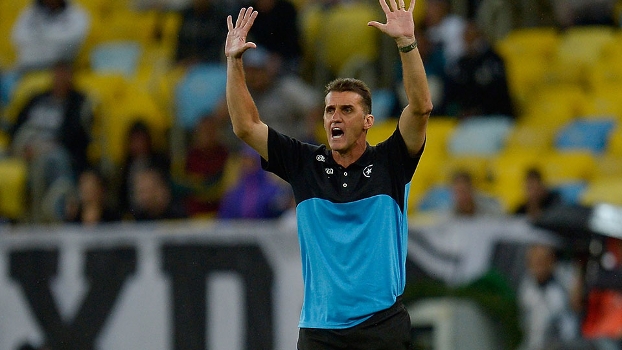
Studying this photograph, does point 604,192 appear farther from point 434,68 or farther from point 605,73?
point 434,68

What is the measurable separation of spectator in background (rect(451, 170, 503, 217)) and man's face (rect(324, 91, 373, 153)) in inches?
171

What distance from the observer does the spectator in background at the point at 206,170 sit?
11.8m

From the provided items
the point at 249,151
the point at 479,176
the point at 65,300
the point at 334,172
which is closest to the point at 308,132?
the point at 249,151

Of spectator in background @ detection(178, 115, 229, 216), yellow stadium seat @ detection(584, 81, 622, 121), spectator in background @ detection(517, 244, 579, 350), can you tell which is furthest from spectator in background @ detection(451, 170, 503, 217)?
spectator in background @ detection(178, 115, 229, 216)

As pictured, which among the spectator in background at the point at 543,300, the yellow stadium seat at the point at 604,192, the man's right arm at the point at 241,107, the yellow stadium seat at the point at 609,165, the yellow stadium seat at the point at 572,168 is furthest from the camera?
the yellow stadium seat at the point at 572,168

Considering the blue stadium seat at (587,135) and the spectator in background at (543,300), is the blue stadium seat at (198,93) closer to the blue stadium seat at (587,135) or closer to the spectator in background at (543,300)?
the blue stadium seat at (587,135)

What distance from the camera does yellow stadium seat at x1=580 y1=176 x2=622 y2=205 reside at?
9852mm

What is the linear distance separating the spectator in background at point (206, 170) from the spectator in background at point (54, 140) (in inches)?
42.1

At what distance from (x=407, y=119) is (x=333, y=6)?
7.71 metres

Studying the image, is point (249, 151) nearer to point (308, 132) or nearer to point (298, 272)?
point (308, 132)

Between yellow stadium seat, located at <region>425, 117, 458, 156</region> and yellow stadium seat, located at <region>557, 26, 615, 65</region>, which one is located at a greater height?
yellow stadium seat, located at <region>557, 26, 615, 65</region>

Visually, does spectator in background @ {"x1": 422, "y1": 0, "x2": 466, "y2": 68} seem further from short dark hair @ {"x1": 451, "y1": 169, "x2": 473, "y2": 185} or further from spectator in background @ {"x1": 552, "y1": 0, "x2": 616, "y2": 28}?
short dark hair @ {"x1": 451, "y1": 169, "x2": 473, "y2": 185}

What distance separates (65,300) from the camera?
1061 cm

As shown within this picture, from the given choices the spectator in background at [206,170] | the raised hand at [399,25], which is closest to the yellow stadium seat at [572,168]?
the spectator in background at [206,170]
